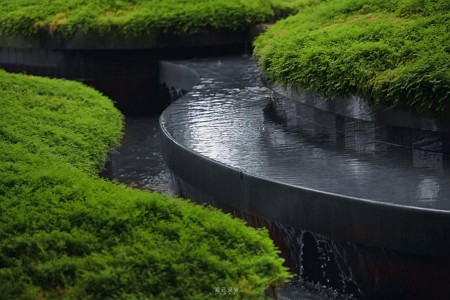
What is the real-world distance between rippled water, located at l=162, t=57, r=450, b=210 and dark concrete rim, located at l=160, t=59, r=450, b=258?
0.10 metres

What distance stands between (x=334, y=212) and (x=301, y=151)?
1310mm

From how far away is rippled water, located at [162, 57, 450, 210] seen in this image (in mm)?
6223

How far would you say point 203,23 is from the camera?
40.9ft

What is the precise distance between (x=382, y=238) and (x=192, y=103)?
391cm

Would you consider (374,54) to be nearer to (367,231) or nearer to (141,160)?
(367,231)

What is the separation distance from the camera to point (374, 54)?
7.72m

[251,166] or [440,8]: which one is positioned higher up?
[440,8]

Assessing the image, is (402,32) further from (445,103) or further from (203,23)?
(203,23)

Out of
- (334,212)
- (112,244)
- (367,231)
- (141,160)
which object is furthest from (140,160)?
(112,244)

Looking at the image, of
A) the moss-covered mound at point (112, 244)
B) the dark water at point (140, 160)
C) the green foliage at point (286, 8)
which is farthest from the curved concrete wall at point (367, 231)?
the green foliage at point (286, 8)

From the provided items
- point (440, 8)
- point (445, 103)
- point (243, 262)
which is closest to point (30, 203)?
point (243, 262)

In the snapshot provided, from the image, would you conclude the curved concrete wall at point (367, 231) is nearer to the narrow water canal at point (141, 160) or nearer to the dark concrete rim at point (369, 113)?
the dark concrete rim at point (369, 113)

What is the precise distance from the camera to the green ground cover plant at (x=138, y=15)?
41.0ft

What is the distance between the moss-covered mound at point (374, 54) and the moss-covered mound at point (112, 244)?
2319mm
